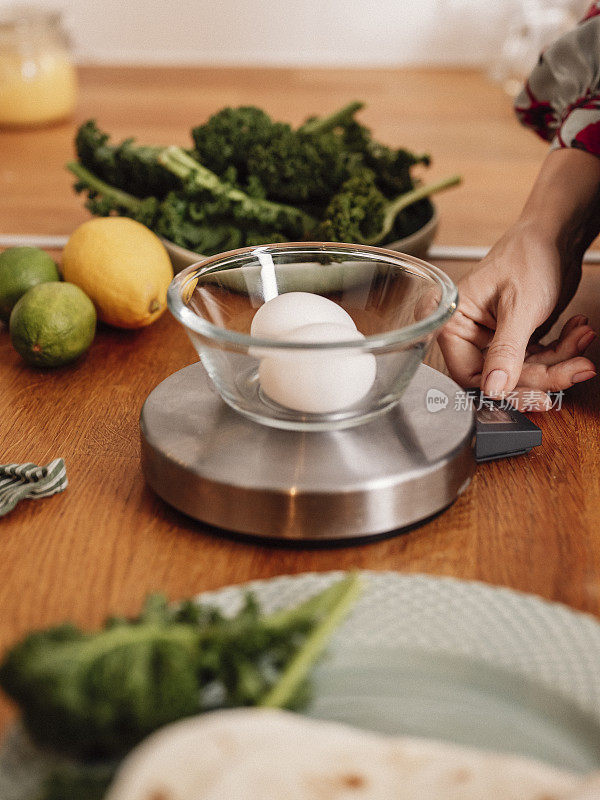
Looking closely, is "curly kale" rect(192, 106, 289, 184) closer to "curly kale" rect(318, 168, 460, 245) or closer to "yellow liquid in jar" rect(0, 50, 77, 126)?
"curly kale" rect(318, 168, 460, 245)

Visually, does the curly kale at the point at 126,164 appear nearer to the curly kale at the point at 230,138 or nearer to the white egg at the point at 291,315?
the curly kale at the point at 230,138

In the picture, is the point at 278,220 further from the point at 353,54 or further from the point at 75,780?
the point at 353,54

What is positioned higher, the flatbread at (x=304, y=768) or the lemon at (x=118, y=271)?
the flatbread at (x=304, y=768)

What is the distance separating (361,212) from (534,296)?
0.29m

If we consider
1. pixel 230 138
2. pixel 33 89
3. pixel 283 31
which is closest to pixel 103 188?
pixel 230 138

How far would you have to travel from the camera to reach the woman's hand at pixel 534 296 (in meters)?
0.80

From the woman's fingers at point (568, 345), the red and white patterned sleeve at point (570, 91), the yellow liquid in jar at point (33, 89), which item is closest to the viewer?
the woman's fingers at point (568, 345)

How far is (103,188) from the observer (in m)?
1.23

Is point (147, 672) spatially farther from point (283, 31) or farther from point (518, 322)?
point (283, 31)

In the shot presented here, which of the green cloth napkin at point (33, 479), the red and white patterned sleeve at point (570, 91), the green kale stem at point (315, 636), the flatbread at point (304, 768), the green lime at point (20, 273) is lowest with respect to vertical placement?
the green cloth napkin at point (33, 479)

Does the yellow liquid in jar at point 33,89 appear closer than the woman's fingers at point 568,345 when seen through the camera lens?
No

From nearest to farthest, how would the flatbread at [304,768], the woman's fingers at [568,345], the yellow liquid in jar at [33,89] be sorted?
1. the flatbread at [304,768]
2. the woman's fingers at [568,345]
3. the yellow liquid in jar at [33,89]

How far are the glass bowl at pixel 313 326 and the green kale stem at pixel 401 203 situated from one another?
0.99 feet

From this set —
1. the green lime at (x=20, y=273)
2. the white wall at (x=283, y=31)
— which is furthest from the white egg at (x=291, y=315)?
the white wall at (x=283, y=31)
